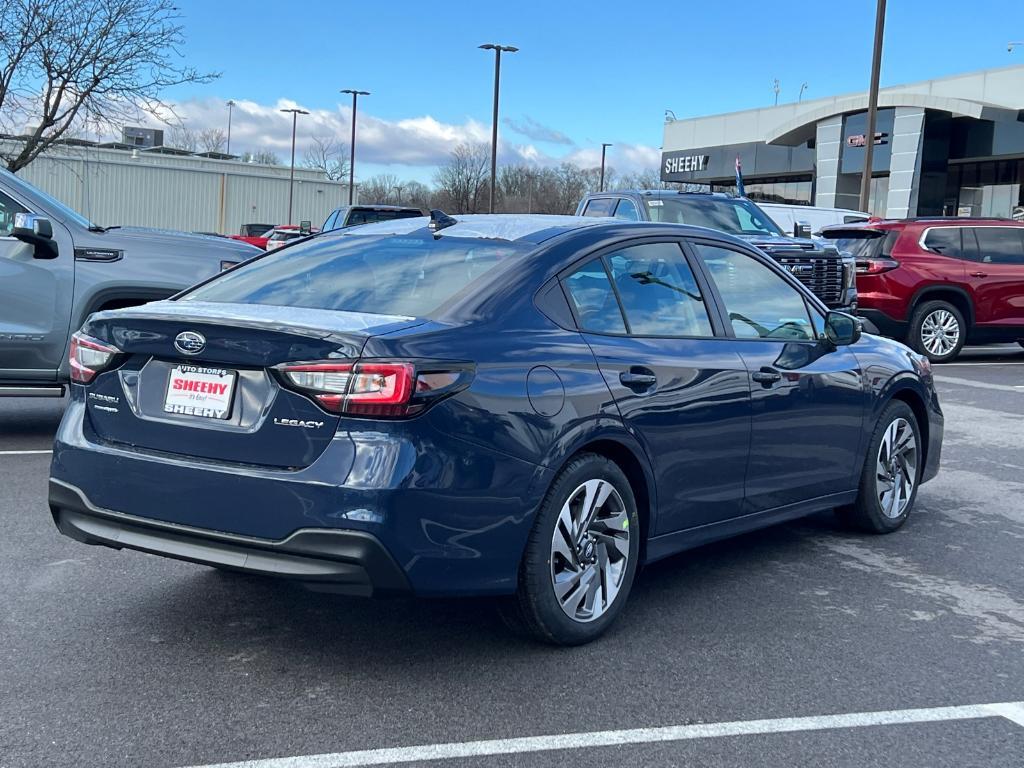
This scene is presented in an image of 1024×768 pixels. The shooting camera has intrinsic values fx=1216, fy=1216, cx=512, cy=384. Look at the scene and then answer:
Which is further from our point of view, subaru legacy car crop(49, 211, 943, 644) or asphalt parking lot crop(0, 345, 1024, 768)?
subaru legacy car crop(49, 211, 943, 644)

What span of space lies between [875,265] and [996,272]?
1.67m

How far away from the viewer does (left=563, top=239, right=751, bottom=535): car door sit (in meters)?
4.71

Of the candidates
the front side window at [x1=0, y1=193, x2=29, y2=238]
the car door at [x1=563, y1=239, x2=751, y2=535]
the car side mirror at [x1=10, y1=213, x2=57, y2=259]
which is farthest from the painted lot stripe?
the front side window at [x1=0, y1=193, x2=29, y2=238]

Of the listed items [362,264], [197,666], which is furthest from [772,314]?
[197,666]

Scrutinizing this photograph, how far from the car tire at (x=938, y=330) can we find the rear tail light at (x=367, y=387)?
13734 mm

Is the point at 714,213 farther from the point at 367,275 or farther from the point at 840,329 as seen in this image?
the point at 367,275

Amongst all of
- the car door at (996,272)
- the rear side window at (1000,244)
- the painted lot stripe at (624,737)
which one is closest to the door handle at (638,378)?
the painted lot stripe at (624,737)

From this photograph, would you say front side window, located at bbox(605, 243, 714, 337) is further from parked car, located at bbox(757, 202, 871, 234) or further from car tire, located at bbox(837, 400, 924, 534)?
parked car, located at bbox(757, 202, 871, 234)

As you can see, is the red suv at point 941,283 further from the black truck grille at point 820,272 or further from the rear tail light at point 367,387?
the rear tail light at point 367,387

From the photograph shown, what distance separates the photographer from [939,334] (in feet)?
54.0

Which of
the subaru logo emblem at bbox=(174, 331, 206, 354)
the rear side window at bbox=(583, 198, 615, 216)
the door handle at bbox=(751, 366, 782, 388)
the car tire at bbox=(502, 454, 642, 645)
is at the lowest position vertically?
the car tire at bbox=(502, 454, 642, 645)

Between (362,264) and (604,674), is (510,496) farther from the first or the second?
(362,264)

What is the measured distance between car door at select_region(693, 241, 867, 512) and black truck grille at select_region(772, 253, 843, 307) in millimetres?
8563

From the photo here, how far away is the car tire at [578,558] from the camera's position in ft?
14.0
